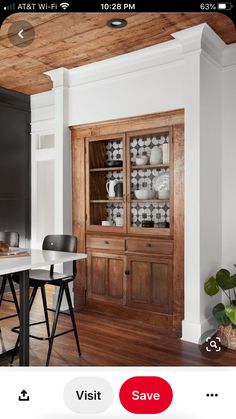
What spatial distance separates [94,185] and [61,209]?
1.10 feet

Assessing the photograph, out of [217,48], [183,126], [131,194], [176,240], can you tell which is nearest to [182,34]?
[217,48]

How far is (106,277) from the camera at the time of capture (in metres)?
2.70

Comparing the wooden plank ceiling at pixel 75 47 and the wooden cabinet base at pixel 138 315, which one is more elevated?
the wooden plank ceiling at pixel 75 47

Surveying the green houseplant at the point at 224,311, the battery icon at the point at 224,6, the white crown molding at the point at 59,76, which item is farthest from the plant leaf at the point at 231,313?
the white crown molding at the point at 59,76

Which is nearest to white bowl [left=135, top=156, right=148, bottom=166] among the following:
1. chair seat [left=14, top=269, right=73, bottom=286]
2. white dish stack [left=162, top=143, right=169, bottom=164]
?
white dish stack [left=162, top=143, right=169, bottom=164]

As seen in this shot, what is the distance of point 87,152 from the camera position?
2.81m

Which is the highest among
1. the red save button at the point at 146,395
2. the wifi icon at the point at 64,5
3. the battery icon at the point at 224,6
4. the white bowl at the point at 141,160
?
the white bowl at the point at 141,160

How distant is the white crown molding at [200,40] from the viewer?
2006mm

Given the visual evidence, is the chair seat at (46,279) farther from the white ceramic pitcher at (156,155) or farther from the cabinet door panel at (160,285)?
the white ceramic pitcher at (156,155)

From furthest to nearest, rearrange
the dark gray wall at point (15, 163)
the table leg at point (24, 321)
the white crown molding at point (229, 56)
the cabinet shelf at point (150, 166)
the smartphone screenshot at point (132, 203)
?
the dark gray wall at point (15, 163) → the cabinet shelf at point (150, 166) → the white crown molding at point (229, 56) → the smartphone screenshot at point (132, 203) → the table leg at point (24, 321)

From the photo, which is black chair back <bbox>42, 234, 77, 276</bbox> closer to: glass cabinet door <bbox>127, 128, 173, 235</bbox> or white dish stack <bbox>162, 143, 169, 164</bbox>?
glass cabinet door <bbox>127, 128, 173, 235</bbox>

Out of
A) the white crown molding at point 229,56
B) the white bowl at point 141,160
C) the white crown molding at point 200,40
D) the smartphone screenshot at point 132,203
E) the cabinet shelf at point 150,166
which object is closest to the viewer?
the smartphone screenshot at point 132,203

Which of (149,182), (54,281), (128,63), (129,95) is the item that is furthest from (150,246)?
(128,63)

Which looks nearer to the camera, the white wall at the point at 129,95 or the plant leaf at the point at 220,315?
the plant leaf at the point at 220,315
